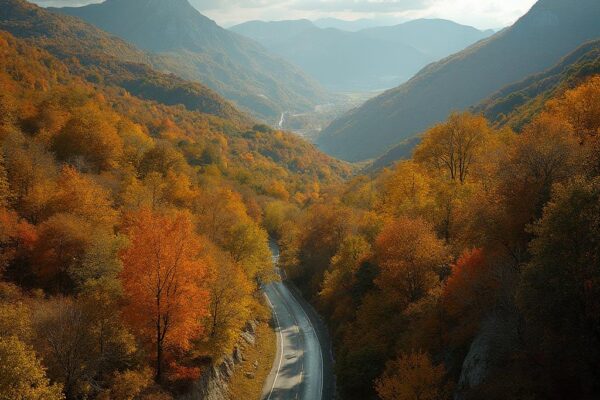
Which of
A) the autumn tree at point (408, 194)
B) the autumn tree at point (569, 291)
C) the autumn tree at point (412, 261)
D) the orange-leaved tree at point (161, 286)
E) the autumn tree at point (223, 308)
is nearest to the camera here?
the autumn tree at point (569, 291)

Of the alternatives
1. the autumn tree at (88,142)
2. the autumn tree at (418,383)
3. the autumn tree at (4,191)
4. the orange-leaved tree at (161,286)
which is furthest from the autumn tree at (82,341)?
the autumn tree at (88,142)

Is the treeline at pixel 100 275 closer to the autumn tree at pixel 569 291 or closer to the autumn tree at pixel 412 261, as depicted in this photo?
the autumn tree at pixel 412 261

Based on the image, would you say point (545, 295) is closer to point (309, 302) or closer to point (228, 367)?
point (228, 367)

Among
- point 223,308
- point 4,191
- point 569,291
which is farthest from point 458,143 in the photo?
point 4,191

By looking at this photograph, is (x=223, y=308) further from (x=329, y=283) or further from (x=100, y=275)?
(x=329, y=283)

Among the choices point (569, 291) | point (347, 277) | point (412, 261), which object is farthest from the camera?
point (347, 277)

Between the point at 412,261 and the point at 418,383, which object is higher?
the point at 412,261
